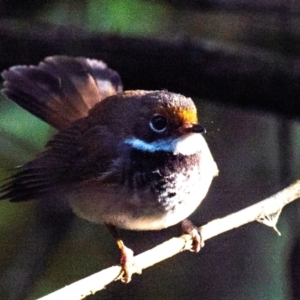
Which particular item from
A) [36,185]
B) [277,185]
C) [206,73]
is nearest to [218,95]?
[206,73]

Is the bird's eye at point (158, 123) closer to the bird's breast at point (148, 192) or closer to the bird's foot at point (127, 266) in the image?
the bird's breast at point (148, 192)

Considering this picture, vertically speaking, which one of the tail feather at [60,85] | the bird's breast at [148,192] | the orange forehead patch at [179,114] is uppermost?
the orange forehead patch at [179,114]

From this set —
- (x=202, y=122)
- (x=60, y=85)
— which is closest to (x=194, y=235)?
(x=202, y=122)

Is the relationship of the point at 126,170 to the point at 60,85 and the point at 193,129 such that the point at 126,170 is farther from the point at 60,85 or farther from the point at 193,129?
the point at 60,85

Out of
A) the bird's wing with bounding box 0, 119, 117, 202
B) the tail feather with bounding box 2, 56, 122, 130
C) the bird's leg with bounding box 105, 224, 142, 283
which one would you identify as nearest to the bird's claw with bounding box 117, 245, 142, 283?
the bird's leg with bounding box 105, 224, 142, 283

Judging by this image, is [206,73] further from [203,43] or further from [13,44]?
[13,44]

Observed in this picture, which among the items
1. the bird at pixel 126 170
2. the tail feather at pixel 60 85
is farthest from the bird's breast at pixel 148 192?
the tail feather at pixel 60 85

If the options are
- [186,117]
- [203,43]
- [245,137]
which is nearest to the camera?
[186,117]
